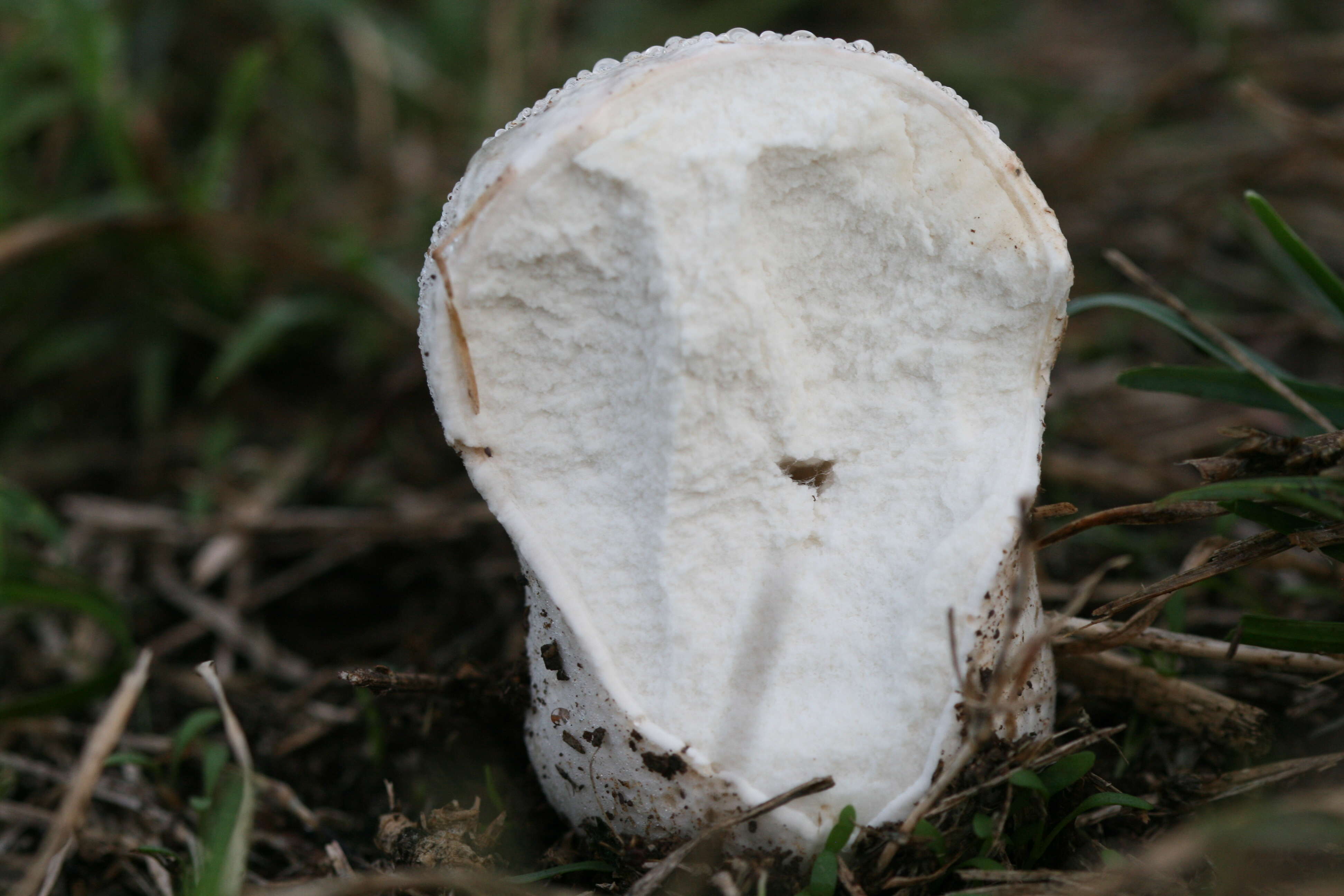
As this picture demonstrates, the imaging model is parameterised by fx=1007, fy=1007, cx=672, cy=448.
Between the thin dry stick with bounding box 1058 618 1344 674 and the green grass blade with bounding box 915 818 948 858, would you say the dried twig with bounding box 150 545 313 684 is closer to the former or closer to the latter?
the green grass blade with bounding box 915 818 948 858

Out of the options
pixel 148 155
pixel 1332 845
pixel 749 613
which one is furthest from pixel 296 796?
pixel 148 155

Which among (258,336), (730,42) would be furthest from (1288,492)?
(258,336)

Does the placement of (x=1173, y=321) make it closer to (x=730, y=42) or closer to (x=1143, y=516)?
(x=1143, y=516)

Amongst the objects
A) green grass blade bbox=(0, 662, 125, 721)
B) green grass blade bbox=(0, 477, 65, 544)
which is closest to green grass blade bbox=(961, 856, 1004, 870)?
green grass blade bbox=(0, 662, 125, 721)

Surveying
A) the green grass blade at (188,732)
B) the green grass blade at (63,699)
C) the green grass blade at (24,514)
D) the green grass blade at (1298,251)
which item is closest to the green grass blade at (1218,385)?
the green grass blade at (1298,251)

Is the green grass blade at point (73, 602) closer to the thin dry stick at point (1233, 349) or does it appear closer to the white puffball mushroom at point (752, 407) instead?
the white puffball mushroom at point (752, 407)

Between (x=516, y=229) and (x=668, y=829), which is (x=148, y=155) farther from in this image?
(x=668, y=829)

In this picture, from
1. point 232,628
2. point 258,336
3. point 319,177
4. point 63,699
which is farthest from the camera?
point 319,177
